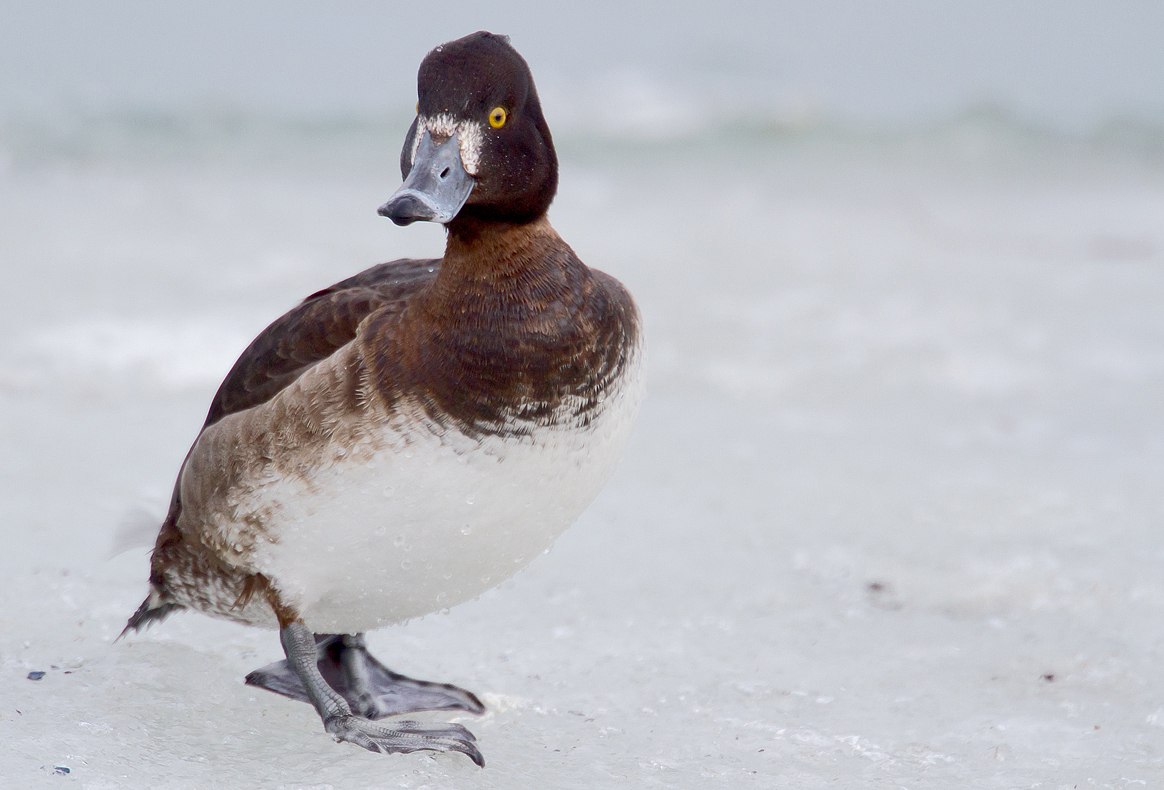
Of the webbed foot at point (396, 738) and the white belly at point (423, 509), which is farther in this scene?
the webbed foot at point (396, 738)

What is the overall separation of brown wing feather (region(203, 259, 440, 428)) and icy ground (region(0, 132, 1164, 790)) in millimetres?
779

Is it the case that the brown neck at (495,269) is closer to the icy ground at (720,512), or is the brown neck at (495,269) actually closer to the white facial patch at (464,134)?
the white facial patch at (464,134)

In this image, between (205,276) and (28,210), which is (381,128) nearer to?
(28,210)

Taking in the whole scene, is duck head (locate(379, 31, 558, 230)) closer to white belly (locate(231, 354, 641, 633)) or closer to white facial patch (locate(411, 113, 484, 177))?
white facial patch (locate(411, 113, 484, 177))

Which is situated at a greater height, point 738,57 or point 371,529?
point 738,57

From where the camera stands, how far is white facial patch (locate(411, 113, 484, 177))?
246cm

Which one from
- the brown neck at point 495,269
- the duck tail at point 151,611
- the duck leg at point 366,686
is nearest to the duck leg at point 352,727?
the duck leg at point 366,686

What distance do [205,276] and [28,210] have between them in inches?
74.1

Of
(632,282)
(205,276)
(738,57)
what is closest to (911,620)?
(632,282)

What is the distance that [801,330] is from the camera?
659 cm

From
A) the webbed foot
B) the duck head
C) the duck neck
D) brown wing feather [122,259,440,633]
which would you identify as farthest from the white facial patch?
the webbed foot

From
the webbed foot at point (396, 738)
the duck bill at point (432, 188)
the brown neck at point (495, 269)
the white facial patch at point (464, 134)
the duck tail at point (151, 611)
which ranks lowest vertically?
the webbed foot at point (396, 738)

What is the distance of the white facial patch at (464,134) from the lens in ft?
8.09

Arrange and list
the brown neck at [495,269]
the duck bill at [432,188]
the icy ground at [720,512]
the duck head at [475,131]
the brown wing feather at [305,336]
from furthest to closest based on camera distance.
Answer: the icy ground at [720,512]
the brown wing feather at [305,336]
the brown neck at [495,269]
the duck head at [475,131]
the duck bill at [432,188]
